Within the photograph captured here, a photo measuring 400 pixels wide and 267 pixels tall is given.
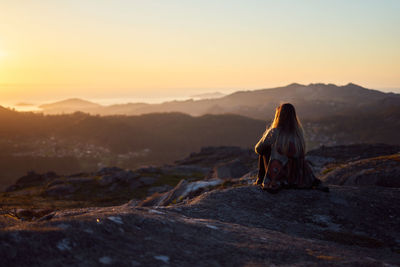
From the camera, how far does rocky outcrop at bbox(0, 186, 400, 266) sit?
4332 mm

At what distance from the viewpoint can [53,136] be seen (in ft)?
309

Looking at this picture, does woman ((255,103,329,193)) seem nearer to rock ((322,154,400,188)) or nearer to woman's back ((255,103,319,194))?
woman's back ((255,103,319,194))

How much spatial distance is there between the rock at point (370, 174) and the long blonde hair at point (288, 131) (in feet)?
19.0

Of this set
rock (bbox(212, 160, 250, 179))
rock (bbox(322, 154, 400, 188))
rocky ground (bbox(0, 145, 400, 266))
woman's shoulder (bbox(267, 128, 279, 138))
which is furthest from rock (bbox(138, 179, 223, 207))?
rock (bbox(212, 160, 250, 179))

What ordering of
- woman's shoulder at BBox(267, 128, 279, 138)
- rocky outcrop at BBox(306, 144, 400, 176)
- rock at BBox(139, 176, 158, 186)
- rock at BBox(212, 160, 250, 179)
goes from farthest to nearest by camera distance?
rock at BBox(139, 176, 158, 186)
rock at BBox(212, 160, 250, 179)
rocky outcrop at BBox(306, 144, 400, 176)
woman's shoulder at BBox(267, 128, 279, 138)

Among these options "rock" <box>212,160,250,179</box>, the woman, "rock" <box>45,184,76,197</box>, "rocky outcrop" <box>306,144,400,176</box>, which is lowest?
"rock" <box>45,184,76,197</box>

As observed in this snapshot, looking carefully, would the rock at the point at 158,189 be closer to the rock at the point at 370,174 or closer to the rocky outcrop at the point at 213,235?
the rock at the point at 370,174

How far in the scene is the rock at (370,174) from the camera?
45.5 feet

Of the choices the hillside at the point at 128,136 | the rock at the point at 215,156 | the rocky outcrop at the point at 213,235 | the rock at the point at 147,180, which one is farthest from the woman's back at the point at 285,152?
the hillside at the point at 128,136

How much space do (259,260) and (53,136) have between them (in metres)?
101

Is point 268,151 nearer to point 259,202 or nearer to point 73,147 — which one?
point 259,202

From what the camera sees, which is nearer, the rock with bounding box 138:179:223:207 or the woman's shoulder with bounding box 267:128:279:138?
the woman's shoulder with bounding box 267:128:279:138

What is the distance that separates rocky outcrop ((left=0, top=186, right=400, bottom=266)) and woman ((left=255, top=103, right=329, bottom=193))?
823 mm

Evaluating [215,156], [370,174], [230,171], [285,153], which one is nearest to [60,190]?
[230,171]
